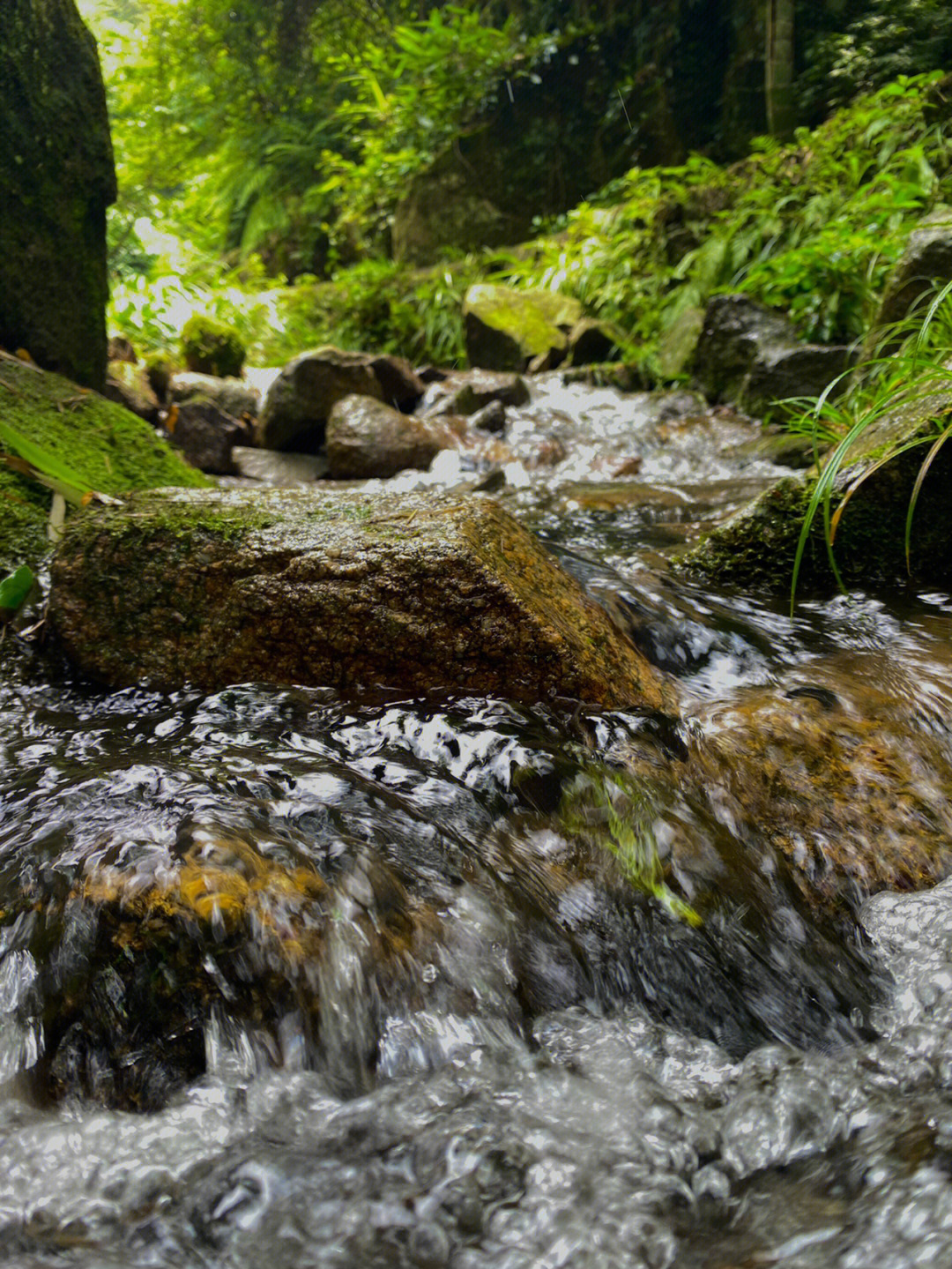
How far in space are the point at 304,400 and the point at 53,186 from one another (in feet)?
9.88

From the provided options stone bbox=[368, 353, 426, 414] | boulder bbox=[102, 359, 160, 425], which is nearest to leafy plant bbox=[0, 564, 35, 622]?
boulder bbox=[102, 359, 160, 425]

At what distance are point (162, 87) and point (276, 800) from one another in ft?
54.2

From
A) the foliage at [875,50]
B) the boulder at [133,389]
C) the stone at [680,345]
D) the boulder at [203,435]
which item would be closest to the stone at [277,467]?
the boulder at [203,435]

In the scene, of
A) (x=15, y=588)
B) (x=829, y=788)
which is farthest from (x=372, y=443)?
(x=829, y=788)

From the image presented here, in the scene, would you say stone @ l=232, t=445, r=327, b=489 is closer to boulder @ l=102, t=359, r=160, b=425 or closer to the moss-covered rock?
boulder @ l=102, t=359, r=160, b=425

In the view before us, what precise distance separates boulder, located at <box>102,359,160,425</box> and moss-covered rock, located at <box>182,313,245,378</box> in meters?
0.77

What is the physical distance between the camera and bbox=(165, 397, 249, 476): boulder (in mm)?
5766

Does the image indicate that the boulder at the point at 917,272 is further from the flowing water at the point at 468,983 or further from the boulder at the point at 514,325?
the boulder at the point at 514,325

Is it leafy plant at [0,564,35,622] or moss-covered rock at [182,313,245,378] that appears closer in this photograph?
leafy plant at [0,564,35,622]

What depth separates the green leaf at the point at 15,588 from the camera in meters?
2.23

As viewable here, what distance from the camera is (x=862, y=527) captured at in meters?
2.84

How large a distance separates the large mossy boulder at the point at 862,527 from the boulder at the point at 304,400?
166 inches

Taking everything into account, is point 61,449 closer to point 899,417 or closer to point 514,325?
point 899,417

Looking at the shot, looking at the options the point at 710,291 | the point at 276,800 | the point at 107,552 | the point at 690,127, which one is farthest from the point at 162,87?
the point at 276,800
